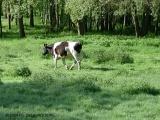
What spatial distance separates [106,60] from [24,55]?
6565mm

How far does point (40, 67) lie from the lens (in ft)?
90.4

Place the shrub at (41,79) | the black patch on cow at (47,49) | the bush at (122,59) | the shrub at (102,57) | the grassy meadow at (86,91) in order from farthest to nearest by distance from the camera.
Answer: the shrub at (102,57)
the bush at (122,59)
the black patch on cow at (47,49)
the shrub at (41,79)
the grassy meadow at (86,91)

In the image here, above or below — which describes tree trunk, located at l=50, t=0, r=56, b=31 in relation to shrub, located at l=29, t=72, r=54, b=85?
above

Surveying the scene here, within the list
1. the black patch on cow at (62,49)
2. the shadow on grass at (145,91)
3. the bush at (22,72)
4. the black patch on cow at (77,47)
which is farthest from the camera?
the black patch on cow at (62,49)

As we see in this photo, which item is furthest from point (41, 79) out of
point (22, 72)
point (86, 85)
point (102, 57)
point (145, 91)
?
point (102, 57)

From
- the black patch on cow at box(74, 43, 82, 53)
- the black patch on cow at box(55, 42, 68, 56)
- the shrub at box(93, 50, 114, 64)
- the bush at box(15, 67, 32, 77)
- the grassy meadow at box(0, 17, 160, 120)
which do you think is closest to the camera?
the grassy meadow at box(0, 17, 160, 120)

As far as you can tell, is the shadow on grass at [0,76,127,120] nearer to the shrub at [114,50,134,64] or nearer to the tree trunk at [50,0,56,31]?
the shrub at [114,50,134,64]

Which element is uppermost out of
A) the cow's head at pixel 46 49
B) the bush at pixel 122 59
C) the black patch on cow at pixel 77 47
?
the black patch on cow at pixel 77 47

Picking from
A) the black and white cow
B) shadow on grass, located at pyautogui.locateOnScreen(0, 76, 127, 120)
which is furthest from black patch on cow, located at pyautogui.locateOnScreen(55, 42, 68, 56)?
shadow on grass, located at pyautogui.locateOnScreen(0, 76, 127, 120)

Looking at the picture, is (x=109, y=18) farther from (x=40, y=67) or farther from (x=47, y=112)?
(x=47, y=112)

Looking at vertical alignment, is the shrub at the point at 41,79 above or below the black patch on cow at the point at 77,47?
below

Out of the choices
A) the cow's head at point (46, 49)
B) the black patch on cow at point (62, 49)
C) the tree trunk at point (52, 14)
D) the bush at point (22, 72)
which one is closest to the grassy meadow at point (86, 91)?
the bush at point (22, 72)

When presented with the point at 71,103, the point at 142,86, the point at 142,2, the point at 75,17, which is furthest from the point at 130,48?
the point at 71,103

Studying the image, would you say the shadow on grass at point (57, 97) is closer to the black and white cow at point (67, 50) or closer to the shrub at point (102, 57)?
the black and white cow at point (67, 50)
